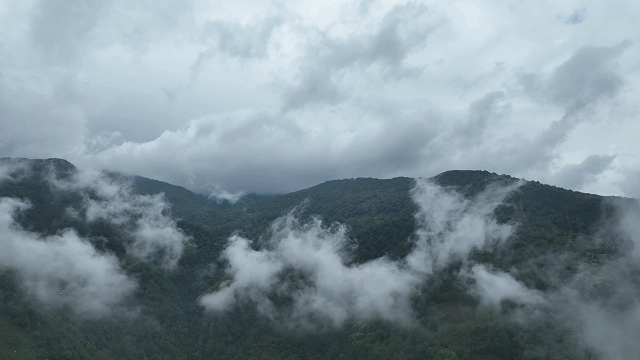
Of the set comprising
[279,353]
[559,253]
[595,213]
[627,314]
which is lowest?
[279,353]

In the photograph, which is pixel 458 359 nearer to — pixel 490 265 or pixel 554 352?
pixel 554 352

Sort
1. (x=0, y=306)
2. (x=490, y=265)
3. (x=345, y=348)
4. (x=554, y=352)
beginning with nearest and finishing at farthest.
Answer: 1. (x=554, y=352)
2. (x=0, y=306)
3. (x=345, y=348)
4. (x=490, y=265)

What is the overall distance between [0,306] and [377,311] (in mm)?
148686

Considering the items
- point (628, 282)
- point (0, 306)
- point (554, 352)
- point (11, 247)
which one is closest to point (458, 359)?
point (554, 352)

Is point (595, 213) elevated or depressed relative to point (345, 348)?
elevated

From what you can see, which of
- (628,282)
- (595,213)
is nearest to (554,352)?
(628,282)

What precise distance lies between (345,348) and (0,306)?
134 m

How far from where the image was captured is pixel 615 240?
17512 centimetres

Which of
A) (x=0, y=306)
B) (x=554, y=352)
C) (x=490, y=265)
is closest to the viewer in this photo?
(x=554, y=352)

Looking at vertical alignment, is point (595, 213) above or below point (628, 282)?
above

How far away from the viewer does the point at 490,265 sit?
18962 centimetres

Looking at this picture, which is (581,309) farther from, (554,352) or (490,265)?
(490,265)

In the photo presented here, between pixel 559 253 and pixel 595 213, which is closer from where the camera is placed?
pixel 559 253

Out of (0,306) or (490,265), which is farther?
(490,265)
